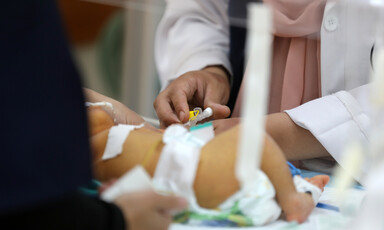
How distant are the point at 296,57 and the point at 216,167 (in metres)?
0.27

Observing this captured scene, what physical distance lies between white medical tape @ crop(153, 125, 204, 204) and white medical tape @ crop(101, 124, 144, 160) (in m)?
0.06

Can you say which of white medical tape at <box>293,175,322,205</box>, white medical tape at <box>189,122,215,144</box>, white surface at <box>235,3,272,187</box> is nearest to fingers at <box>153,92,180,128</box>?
white medical tape at <box>189,122,215,144</box>

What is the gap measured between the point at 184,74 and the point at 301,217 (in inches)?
17.8

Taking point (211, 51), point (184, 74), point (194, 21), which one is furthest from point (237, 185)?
point (194, 21)

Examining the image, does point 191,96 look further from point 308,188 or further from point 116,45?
point 308,188

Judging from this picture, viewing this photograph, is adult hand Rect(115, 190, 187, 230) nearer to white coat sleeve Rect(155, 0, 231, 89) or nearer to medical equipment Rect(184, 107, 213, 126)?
medical equipment Rect(184, 107, 213, 126)

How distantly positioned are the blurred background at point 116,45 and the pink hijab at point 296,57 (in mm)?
149

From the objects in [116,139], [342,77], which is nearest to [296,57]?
[342,77]

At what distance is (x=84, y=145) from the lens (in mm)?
395

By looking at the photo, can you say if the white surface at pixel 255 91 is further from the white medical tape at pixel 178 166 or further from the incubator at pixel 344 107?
the white medical tape at pixel 178 166

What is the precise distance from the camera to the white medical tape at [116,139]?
21.8 inches

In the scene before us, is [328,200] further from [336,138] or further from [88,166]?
[88,166]

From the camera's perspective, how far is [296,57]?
0.71 m

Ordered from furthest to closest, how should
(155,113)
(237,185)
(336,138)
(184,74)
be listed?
(184,74), (155,113), (336,138), (237,185)
